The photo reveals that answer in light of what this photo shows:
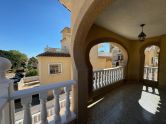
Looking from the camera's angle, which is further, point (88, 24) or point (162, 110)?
point (162, 110)

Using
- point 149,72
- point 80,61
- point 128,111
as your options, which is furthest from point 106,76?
point 149,72

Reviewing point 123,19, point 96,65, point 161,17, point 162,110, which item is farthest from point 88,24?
point 96,65

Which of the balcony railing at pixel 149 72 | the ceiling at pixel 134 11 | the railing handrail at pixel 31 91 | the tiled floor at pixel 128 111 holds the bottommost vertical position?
the tiled floor at pixel 128 111

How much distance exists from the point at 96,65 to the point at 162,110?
9.14 m

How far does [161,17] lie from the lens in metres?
2.99

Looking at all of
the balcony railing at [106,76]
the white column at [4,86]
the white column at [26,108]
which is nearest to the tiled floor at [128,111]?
the balcony railing at [106,76]

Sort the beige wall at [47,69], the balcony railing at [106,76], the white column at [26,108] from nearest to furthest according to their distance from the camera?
the white column at [26,108], the balcony railing at [106,76], the beige wall at [47,69]

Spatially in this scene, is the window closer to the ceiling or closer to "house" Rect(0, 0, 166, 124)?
"house" Rect(0, 0, 166, 124)

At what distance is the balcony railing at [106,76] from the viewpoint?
13.4 ft

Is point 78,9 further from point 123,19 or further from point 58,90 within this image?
point 123,19

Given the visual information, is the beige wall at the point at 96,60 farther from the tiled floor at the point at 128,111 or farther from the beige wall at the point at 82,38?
the tiled floor at the point at 128,111

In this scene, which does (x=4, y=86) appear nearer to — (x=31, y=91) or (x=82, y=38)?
(x=31, y=91)

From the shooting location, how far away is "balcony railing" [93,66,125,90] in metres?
4.10

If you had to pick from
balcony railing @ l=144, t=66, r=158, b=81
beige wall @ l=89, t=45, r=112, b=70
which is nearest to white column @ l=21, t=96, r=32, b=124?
balcony railing @ l=144, t=66, r=158, b=81
